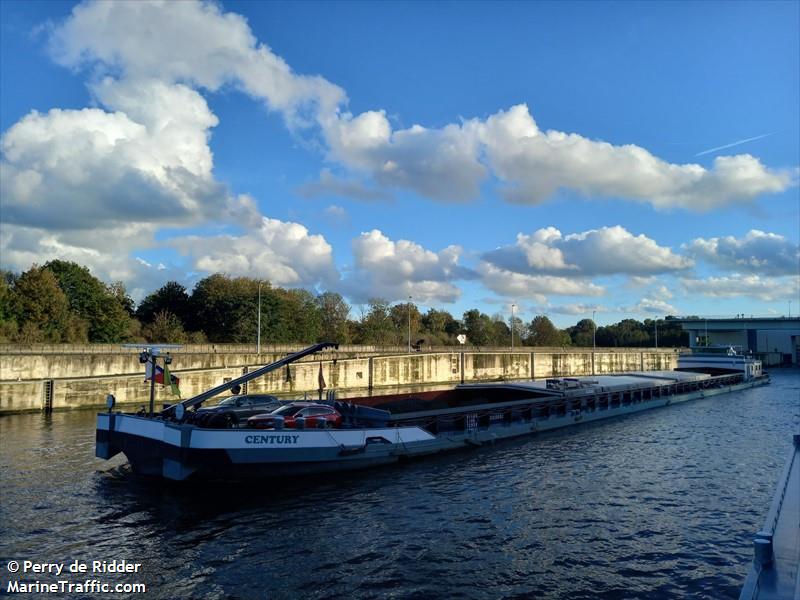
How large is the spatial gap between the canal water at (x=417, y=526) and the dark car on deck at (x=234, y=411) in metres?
3.22

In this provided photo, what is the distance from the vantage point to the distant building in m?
164

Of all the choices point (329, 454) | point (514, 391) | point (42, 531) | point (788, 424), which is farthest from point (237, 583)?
point (788, 424)

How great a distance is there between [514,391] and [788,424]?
74.8 feet

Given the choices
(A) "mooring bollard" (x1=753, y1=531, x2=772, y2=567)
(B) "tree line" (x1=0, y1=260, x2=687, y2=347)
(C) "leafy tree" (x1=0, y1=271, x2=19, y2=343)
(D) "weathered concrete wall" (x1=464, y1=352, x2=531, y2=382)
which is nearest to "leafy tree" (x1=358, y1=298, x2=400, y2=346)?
(B) "tree line" (x1=0, y1=260, x2=687, y2=347)

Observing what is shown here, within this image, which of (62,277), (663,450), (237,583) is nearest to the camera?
(237,583)

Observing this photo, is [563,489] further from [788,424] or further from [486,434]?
[788,424]

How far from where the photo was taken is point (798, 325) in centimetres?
16338

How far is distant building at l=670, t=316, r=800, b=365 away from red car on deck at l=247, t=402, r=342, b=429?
16036cm

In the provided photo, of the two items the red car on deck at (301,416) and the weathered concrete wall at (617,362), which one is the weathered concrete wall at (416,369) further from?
the red car on deck at (301,416)

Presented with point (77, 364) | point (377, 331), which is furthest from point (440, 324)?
point (77, 364)

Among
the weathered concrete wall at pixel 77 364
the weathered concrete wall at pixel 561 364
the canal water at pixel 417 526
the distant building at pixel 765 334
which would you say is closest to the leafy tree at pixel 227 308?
the weathered concrete wall at pixel 77 364

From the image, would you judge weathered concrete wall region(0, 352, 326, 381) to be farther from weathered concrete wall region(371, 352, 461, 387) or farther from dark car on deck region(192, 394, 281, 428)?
dark car on deck region(192, 394, 281, 428)

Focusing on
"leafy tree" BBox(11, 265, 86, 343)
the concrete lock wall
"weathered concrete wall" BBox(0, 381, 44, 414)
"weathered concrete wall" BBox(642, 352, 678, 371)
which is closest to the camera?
"weathered concrete wall" BBox(0, 381, 44, 414)

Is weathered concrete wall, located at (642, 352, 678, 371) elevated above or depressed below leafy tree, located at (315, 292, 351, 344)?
below
